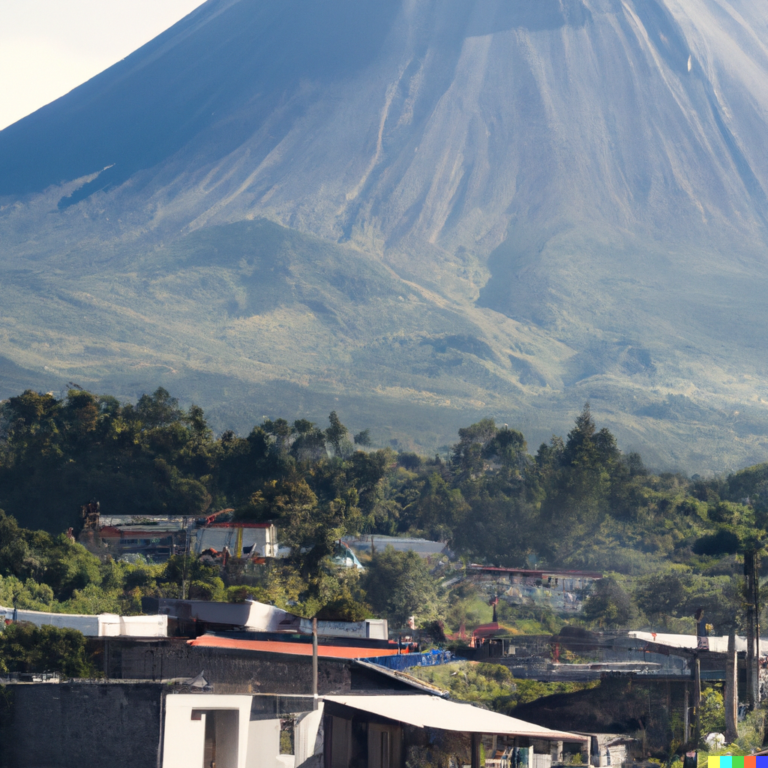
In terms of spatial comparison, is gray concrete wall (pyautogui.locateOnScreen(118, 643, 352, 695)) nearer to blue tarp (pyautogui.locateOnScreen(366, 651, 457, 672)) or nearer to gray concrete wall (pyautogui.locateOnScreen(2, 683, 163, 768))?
blue tarp (pyautogui.locateOnScreen(366, 651, 457, 672))

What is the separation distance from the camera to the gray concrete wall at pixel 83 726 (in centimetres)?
2331

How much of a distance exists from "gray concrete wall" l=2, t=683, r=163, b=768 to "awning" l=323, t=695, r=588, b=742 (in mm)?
3563

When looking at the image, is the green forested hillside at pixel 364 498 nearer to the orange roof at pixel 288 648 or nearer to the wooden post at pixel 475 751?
the orange roof at pixel 288 648

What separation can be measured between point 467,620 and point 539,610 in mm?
3541

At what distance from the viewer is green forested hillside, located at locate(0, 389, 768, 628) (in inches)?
2244

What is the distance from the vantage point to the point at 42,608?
41.6 meters

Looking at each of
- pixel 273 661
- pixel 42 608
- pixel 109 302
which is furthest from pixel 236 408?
pixel 273 661

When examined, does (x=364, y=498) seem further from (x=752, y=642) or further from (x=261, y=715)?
(x=261, y=715)

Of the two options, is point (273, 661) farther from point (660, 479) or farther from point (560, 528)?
point (660, 479)

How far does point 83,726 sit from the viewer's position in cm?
2405

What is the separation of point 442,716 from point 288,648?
9.92 m

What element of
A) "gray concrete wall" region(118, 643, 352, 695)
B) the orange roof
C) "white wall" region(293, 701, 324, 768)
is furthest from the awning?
the orange roof

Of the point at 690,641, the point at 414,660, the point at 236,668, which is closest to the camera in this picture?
the point at 236,668

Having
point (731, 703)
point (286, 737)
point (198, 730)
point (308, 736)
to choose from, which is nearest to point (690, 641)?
point (731, 703)
